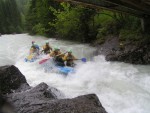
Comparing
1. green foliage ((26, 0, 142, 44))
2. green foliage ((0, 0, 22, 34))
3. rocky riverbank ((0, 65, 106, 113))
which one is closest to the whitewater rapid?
rocky riverbank ((0, 65, 106, 113))

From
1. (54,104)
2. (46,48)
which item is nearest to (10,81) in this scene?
(54,104)

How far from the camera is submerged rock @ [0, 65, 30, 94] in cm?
675

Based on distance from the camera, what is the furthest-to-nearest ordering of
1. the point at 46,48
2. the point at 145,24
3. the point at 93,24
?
1. the point at 93,24
2. the point at 46,48
3. the point at 145,24

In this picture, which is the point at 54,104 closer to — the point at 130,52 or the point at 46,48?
the point at 130,52

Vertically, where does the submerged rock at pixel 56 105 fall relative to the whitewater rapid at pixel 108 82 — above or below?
above

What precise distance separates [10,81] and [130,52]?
8144 millimetres

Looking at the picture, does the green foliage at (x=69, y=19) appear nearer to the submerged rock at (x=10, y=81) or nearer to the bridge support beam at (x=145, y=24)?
the bridge support beam at (x=145, y=24)

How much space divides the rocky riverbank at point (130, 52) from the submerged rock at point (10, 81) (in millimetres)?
7482

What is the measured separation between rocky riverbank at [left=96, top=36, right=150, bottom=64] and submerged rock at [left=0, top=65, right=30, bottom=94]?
748 cm

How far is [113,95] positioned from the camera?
→ 802cm

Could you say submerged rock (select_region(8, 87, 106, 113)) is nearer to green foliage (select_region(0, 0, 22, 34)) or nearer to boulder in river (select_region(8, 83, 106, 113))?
boulder in river (select_region(8, 83, 106, 113))

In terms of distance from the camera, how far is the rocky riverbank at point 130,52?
42.9ft

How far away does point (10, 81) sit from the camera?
6.92 meters

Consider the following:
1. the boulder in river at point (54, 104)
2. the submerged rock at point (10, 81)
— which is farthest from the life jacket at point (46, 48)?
the boulder in river at point (54, 104)
